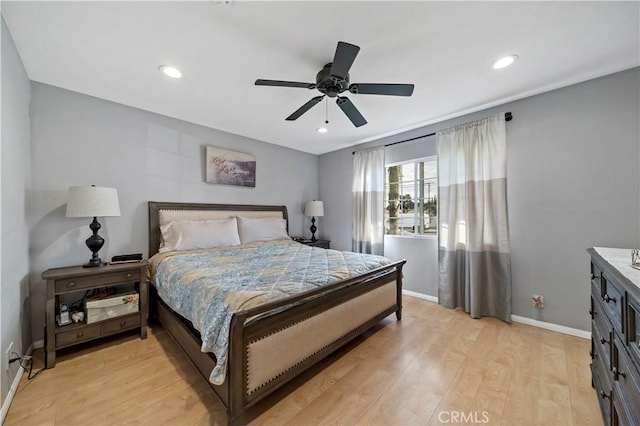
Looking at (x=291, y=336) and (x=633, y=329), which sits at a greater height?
(x=633, y=329)

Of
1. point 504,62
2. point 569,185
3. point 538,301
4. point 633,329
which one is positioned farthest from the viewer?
point 538,301

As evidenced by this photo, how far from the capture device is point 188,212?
3.33 metres

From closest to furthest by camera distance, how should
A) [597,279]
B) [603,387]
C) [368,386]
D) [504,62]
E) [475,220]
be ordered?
[603,387]
[597,279]
[368,386]
[504,62]
[475,220]

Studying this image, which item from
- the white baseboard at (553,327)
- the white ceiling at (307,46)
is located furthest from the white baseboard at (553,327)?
the white ceiling at (307,46)

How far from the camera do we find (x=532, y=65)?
7.05ft

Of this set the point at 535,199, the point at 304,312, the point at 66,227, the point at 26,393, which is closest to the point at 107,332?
the point at 26,393

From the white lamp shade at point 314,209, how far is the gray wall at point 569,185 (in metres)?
2.75

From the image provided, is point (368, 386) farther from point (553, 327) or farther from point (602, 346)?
point (553, 327)

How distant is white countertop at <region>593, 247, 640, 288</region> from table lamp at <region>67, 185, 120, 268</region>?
3.50 metres

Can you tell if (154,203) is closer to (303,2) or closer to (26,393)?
(26,393)

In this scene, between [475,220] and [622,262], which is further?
[475,220]

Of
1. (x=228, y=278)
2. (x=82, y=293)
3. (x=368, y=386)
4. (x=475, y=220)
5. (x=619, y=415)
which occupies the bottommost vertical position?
(x=368, y=386)

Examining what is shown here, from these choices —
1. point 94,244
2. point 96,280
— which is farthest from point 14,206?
point 96,280

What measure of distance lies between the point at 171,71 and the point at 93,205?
4.61 ft
